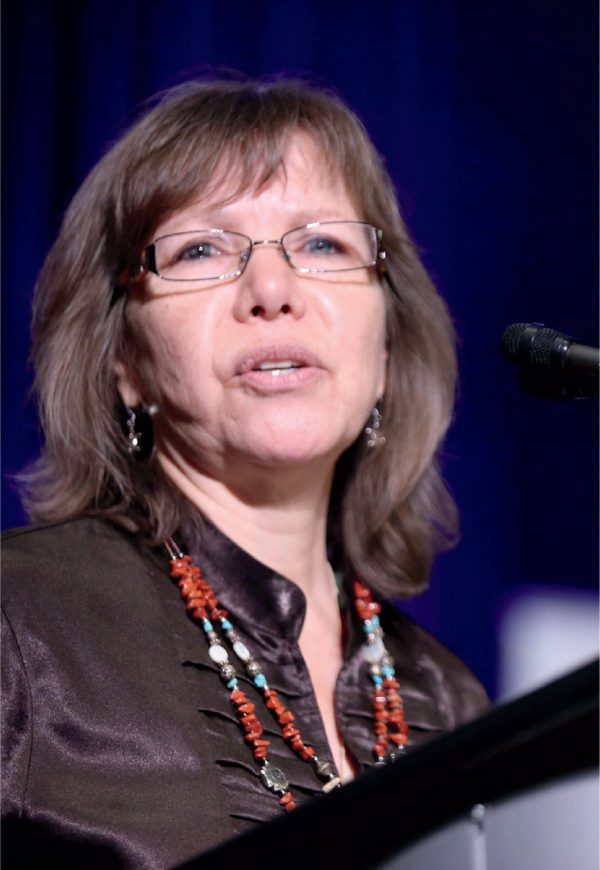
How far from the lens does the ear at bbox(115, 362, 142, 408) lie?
1602 mm

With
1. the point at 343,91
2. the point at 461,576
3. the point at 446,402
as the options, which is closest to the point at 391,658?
the point at 446,402

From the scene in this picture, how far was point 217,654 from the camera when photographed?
142cm

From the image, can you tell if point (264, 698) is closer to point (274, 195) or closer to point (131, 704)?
point (131, 704)

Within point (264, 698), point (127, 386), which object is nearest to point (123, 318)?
point (127, 386)

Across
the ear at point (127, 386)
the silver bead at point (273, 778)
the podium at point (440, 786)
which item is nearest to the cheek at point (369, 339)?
the ear at point (127, 386)

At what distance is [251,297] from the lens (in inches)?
57.5

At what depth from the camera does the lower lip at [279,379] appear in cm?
147

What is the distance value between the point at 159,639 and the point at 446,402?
660mm

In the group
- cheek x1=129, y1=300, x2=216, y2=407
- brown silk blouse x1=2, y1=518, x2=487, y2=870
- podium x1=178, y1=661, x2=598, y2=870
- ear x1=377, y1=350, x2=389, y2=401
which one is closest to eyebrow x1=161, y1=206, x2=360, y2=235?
cheek x1=129, y1=300, x2=216, y2=407

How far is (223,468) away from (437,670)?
481 millimetres

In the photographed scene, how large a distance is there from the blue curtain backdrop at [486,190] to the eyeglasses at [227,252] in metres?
0.79

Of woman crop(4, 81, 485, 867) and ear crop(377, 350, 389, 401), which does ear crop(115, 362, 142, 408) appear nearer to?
woman crop(4, 81, 485, 867)

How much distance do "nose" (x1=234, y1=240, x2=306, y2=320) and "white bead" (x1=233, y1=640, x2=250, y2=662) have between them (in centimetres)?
41

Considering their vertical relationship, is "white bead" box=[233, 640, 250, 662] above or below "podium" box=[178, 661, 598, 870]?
below
